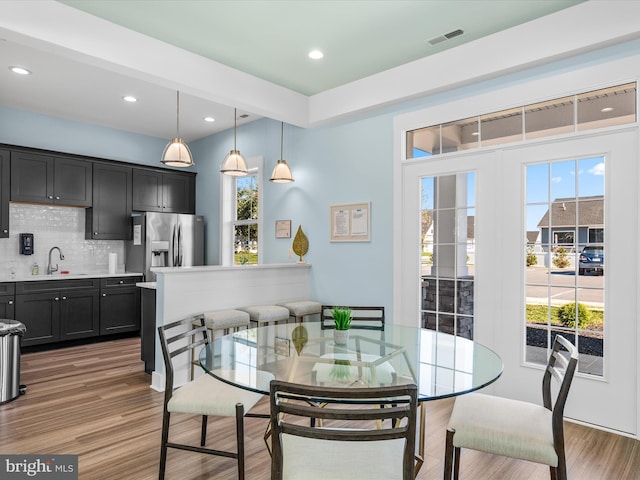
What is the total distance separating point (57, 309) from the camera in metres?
5.05

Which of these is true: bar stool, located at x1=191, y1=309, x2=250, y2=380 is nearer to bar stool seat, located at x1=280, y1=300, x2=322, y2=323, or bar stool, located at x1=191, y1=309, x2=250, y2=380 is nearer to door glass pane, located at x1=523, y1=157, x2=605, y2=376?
bar stool seat, located at x1=280, y1=300, x2=322, y2=323

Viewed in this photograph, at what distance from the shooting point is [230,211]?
6207 mm

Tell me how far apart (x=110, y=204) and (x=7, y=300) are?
5.67 ft

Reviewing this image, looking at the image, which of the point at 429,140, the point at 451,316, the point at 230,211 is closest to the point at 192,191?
the point at 230,211

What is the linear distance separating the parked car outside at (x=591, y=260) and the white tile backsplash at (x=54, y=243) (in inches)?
226

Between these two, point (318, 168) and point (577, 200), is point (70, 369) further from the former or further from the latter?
point (577, 200)

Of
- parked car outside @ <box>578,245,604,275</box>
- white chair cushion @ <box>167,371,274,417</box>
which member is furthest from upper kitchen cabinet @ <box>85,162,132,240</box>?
parked car outside @ <box>578,245,604,275</box>

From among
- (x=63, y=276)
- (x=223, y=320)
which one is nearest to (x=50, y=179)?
(x=63, y=276)

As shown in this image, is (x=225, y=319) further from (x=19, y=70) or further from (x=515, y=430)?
(x=19, y=70)

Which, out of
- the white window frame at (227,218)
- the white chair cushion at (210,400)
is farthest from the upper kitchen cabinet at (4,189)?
the white chair cushion at (210,400)

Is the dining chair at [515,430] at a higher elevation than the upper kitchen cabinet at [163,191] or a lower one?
lower

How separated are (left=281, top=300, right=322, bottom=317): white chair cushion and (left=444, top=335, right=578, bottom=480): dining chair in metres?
2.42

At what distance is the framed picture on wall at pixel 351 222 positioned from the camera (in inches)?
171

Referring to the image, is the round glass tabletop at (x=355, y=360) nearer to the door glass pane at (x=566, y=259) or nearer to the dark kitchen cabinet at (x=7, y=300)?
the door glass pane at (x=566, y=259)
